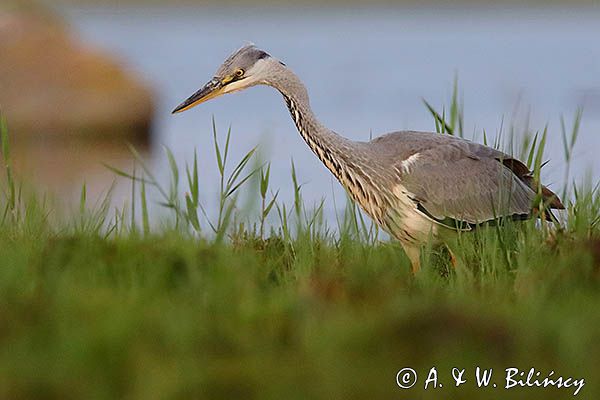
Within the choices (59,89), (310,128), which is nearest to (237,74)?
(310,128)

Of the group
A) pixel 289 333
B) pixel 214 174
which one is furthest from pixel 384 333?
pixel 214 174

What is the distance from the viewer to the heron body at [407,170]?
6312mm

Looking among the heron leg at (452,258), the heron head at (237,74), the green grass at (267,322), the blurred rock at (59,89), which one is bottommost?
the green grass at (267,322)

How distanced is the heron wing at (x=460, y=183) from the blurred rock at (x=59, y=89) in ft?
35.9

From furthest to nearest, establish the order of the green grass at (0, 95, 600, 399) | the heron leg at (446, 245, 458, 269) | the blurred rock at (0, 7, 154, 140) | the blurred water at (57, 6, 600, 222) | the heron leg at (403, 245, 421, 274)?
1. the blurred rock at (0, 7, 154, 140)
2. the blurred water at (57, 6, 600, 222)
3. the heron leg at (403, 245, 421, 274)
4. the heron leg at (446, 245, 458, 269)
5. the green grass at (0, 95, 600, 399)

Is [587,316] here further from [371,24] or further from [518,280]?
[371,24]

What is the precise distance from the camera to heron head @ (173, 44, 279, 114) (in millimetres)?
6305

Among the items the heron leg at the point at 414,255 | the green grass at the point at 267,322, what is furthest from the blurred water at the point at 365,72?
the green grass at the point at 267,322

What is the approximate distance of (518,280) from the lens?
4.71 meters

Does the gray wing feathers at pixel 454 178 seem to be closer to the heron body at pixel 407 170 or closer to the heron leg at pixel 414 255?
the heron body at pixel 407 170

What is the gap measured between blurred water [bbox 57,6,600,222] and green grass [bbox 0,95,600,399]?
4.46 feet

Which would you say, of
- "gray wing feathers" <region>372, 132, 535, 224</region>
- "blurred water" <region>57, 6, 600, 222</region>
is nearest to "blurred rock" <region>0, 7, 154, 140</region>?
"blurred water" <region>57, 6, 600, 222</region>

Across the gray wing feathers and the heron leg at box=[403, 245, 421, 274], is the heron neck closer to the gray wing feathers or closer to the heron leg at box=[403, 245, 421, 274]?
the gray wing feathers

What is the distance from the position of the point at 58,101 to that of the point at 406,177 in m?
11.3
